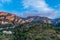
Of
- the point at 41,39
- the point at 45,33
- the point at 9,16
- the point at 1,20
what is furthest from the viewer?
the point at 9,16

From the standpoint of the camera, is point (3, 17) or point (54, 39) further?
point (3, 17)

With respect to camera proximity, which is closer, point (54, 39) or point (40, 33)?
point (54, 39)

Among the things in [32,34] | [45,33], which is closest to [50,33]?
[45,33]

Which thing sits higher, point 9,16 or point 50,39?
point 9,16

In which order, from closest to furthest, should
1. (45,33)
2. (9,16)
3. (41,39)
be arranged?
(41,39)
(45,33)
(9,16)

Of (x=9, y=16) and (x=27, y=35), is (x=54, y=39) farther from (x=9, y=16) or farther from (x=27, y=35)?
(x=9, y=16)

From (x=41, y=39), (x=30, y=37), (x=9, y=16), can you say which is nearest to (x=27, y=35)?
(x=30, y=37)

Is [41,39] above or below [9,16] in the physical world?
below

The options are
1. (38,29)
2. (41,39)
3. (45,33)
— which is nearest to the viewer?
(41,39)

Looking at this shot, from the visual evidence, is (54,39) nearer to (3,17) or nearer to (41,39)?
(41,39)
